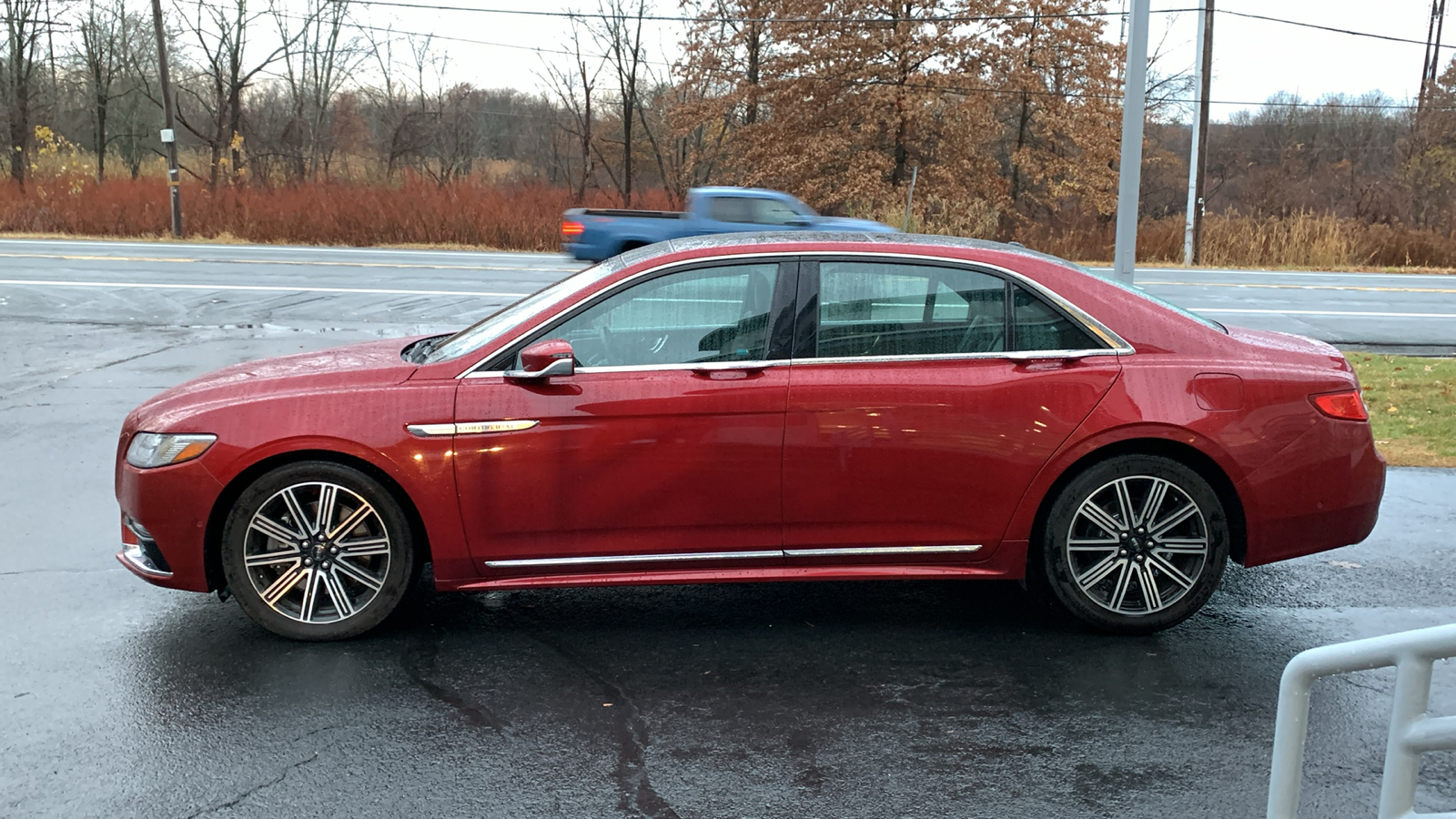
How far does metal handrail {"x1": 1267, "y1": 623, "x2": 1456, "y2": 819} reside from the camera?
6.73 ft

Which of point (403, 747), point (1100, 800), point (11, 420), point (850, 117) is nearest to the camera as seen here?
point (1100, 800)

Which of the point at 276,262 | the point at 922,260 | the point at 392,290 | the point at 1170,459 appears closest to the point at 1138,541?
the point at 1170,459

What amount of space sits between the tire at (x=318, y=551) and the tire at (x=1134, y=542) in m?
2.63

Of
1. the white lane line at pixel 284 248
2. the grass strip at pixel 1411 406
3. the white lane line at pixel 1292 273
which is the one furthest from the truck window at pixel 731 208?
the white lane line at pixel 1292 273

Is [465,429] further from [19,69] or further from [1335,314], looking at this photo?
[19,69]

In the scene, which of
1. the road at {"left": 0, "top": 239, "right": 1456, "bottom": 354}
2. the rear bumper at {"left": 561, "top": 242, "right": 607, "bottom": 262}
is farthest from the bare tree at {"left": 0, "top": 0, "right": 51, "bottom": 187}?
the rear bumper at {"left": 561, "top": 242, "right": 607, "bottom": 262}

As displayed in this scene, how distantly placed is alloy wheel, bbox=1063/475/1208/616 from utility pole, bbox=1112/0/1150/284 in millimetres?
5719

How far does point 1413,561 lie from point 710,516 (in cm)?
364

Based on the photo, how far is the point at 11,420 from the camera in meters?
8.61

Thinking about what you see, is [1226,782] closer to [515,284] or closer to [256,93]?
[515,284]

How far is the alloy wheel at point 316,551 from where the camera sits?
14.8 feet

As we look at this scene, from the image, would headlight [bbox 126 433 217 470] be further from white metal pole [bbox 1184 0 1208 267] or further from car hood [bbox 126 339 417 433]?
white metal pole [bbox 1184 0 1208 267]

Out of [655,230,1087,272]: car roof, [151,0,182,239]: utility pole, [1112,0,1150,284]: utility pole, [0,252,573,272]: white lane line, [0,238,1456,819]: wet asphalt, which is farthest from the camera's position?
[151,0,182,239]: utility pole

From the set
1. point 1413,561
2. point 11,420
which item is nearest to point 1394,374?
point 1413,561
